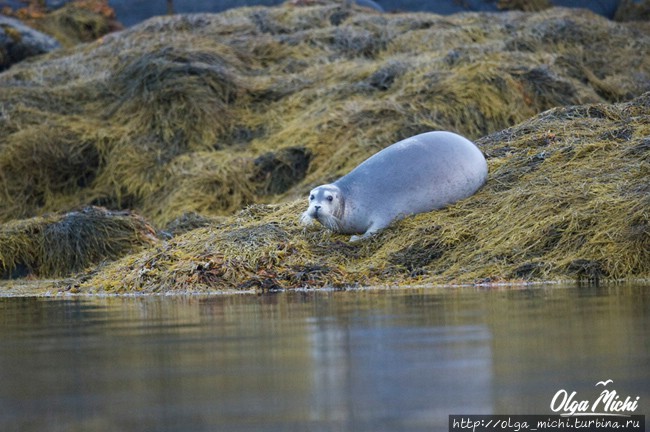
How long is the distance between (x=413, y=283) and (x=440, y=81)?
7363 mm

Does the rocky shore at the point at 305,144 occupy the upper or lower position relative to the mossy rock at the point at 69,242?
upper

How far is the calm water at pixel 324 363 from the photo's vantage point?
133 inches

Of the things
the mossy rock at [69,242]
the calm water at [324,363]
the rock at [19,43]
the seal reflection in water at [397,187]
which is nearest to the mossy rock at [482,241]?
the seal reflection in water at [397,187]

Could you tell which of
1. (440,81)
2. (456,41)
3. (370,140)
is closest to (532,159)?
(370,140)

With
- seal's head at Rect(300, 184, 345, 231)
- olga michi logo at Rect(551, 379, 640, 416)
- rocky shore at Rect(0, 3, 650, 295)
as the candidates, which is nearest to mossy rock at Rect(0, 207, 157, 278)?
rocky shore at Rect(0, 3, 650, 295)

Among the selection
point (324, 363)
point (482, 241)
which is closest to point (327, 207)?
point (482, 241)

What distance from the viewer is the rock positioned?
2188 cm

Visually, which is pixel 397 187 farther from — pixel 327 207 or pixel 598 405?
pixel 598 405

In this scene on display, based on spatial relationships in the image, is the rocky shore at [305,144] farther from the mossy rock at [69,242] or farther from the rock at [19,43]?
the rock at [19,43]

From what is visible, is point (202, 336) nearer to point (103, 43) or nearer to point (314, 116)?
point (314, 116)

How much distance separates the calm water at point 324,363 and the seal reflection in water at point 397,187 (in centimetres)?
315

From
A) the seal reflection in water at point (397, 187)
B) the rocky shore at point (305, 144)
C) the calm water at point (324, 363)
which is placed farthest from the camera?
the seal reflection in water at point (397, 187)

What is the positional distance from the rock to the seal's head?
12.9 meters

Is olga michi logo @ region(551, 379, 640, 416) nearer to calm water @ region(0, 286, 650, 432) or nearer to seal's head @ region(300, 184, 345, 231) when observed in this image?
calm water @ region(0, 286, 650, 432)
